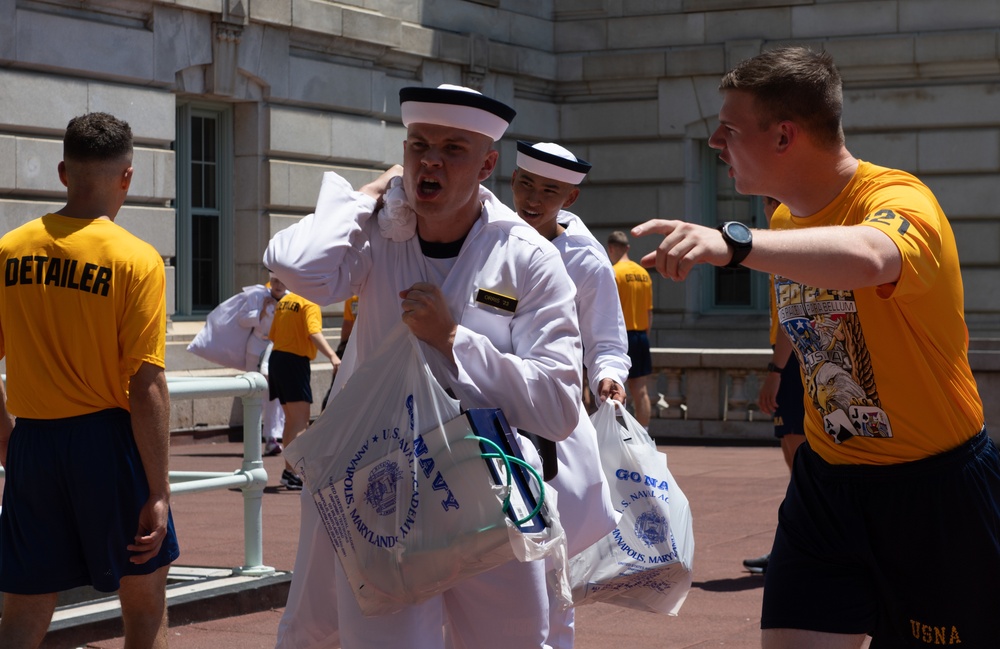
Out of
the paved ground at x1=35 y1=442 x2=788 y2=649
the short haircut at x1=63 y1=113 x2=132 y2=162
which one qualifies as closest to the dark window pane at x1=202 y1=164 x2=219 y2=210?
the paved ground at x1=35 y1=442 x2=788 y2=649

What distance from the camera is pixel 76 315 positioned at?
4.71m

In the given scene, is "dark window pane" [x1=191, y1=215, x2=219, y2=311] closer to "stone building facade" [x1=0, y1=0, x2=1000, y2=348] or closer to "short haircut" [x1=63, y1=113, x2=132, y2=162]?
"stone building facade" [x1=0, y1=0, x2=1000, y2=348]

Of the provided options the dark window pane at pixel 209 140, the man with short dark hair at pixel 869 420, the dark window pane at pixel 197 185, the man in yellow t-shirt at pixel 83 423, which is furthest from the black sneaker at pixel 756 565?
the dark window pane at pixel 209 140

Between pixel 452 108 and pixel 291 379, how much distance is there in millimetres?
8123

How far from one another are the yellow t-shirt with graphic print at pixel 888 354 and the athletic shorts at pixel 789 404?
167 inches

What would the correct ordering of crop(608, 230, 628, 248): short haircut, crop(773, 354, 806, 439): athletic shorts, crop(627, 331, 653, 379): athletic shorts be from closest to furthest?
crop(773, 354, 806, 439): athletic shorts → crop(627, 331, 653, 379): athletic shorts → crop(608, 230, 628, 248): short haircut

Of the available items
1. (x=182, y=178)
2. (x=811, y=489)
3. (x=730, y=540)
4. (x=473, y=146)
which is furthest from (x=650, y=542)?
(x=182, y=178)

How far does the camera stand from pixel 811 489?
3863 millimetres

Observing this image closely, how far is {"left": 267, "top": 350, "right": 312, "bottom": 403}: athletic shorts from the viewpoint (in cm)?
1188

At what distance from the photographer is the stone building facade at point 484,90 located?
1471 centimetres

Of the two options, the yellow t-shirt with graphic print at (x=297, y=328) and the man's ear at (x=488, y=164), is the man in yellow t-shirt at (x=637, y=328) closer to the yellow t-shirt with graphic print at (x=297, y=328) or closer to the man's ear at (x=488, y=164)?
the yellow t-shirt with graphic print at (x=297, y=328)

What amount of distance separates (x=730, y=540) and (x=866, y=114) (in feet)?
42.7

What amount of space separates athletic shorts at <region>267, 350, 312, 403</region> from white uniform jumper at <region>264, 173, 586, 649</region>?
300 inches

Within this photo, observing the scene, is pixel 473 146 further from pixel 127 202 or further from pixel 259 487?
pixel 127 202
